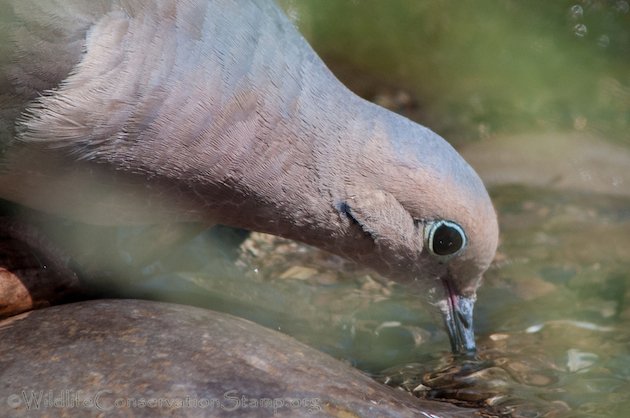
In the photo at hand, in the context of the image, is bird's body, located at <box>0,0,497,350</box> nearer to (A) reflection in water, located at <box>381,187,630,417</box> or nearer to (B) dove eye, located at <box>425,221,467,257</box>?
(B) dove eye, located at <box>425,221,467,257</box>

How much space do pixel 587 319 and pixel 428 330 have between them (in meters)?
0.67

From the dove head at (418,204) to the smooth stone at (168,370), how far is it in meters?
0.60

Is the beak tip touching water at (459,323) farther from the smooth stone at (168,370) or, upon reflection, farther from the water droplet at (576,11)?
the water droplet at (576,11)

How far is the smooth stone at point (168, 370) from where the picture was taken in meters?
3.26

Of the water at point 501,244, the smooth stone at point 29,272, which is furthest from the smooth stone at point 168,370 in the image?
the water at point 501,244

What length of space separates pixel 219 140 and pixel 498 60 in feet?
10.1

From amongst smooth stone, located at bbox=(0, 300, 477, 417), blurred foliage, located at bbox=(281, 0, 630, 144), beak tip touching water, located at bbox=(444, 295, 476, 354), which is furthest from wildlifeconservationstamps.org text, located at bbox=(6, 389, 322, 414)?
blurred foliage, located at bbox=(281, 0, 630, 144)

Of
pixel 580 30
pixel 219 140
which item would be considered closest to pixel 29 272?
pixel 219 140

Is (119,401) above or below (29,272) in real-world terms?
below

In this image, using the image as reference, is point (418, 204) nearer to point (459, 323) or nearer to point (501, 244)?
point (459, 323)

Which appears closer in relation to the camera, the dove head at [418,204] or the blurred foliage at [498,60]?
the dove head at [418,204]

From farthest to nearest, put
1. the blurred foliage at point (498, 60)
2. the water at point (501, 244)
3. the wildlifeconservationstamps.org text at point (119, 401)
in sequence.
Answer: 1. the blurred foliage at point (498, 60)
2. the water at point (501, 244)
3. the wildlifeconservationstamps.org text at point (119, 401)

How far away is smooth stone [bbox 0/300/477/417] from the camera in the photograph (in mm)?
3258

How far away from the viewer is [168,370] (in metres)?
3.40
